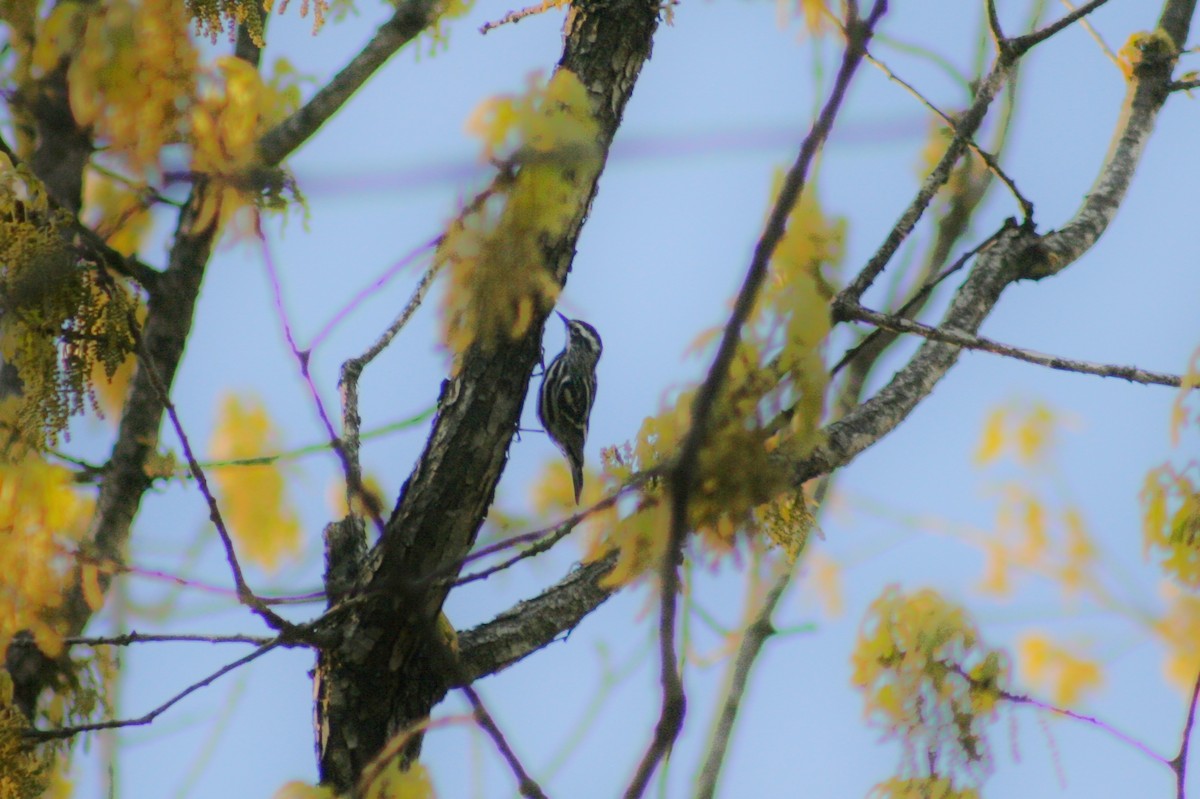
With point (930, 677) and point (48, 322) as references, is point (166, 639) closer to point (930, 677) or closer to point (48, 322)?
point (48, 322)

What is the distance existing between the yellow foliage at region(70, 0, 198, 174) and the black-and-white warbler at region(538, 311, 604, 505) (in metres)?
3.43

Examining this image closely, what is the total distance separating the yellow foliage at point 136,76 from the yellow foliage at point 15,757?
1731mm

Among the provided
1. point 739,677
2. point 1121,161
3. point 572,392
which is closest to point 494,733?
point 739,677

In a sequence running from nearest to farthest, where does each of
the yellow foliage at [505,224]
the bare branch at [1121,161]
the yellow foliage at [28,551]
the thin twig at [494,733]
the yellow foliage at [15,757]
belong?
the thin twig at [494,733] < the yellow foliage at [505,224] < the yellow foliage at [28,551] < the yellow foliage at [15,757] < the bare branch at [1121,161]

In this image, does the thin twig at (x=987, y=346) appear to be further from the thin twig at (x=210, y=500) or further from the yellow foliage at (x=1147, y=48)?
the yellow foliage at (x=1147, y=48)

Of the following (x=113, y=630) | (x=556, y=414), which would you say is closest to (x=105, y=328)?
(x=113, y=630)

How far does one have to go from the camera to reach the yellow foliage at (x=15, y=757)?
3.30m

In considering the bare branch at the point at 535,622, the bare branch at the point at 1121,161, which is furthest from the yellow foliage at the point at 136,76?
the bare branch at the point at 1121,161

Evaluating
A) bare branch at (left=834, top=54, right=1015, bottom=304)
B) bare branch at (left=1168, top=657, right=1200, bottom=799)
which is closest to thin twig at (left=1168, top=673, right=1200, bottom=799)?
bare branch at (left=1168, top=657, right=1200, bottom=799)

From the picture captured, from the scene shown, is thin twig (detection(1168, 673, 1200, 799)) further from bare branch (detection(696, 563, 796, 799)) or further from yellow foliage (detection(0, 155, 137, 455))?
yellow foliage (detection(0, 155, 137, 455))

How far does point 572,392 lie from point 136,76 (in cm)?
379

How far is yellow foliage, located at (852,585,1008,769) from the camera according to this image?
3527 mm

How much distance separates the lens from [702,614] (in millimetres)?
3363

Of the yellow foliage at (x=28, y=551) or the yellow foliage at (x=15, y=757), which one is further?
the yellow foliage at (x=15, y=757)
